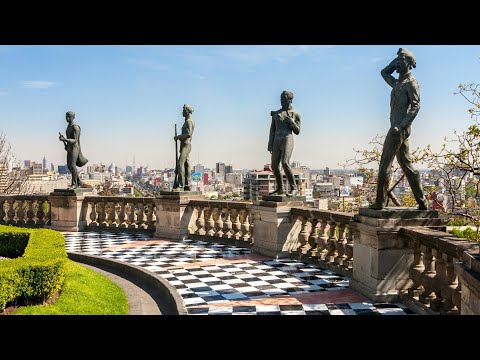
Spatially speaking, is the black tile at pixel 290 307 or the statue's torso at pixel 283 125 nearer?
the black tile at pixel 290 307

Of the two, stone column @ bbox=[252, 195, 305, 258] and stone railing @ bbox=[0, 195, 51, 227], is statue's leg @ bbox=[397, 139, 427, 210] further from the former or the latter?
stone railing @ bbox=[0, 195, 51, 227]

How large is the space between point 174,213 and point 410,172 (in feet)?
25.3

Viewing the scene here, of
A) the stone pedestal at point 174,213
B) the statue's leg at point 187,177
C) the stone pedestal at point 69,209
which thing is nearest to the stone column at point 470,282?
the stone pedestal at point 174,213

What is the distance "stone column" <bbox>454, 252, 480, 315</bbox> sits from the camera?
143 inches

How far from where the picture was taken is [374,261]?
272 inches

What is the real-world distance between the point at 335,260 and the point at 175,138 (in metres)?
6.30

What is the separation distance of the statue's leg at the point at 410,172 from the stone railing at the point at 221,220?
514 centimetres

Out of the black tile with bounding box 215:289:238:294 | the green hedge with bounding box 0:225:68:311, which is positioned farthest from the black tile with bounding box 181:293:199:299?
the green hedge with bounding box 0:225:68:311

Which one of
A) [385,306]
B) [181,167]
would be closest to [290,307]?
[385,306]

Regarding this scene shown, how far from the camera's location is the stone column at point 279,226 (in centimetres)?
1038

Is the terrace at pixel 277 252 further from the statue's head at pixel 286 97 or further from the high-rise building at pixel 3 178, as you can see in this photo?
the high-rise building at pixel 3 178

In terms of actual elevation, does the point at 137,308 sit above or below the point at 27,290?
below
